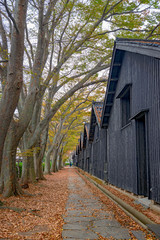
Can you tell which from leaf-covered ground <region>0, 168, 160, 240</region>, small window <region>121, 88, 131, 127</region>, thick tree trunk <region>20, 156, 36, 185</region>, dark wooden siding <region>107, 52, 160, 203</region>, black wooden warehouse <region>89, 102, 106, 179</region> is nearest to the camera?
leaf-covered ground <region>0, 168, 160, 240</region>

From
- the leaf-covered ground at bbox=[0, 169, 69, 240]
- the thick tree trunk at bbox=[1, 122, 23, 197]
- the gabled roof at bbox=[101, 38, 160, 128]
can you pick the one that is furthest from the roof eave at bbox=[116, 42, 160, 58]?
the thick tree trunk at bbox=[1, 122, 23, 197]

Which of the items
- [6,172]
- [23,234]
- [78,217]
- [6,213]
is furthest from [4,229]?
[6,172]

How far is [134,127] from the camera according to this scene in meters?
8.51

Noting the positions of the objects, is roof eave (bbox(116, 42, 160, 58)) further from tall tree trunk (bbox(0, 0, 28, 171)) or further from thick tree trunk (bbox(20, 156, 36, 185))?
thick tree trunk (bbox(20, 156, 36, 185))

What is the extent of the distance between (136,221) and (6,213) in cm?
338

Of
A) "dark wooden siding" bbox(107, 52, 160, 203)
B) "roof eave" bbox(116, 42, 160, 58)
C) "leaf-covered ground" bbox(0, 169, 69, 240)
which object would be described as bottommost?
"leaf-covered ground" bbox(0, 169, 69, 240)

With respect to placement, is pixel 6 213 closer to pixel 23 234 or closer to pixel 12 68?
pixel 23 234

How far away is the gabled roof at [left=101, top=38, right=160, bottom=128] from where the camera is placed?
606 cm

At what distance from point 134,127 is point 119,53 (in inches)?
165

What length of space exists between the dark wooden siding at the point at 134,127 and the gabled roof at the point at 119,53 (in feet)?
1.53

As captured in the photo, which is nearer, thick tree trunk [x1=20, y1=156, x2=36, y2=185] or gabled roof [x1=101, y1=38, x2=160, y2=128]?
gabled roof [x1=101, y1=38, x2=160, y2=128]

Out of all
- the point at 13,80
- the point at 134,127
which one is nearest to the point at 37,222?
the point at 13,80

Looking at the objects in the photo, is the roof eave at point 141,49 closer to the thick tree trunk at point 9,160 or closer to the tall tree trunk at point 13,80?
the tall tree trunk at point 13,80

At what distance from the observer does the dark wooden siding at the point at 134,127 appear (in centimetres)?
648
